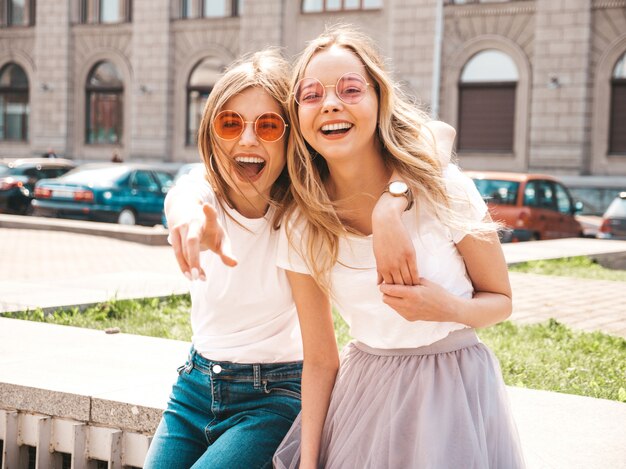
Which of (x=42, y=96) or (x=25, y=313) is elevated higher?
(x=42, y=96)

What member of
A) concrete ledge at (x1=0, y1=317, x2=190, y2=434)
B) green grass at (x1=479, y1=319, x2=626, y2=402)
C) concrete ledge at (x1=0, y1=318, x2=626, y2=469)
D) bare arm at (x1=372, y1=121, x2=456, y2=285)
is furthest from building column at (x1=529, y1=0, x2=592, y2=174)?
bare arm at (x1=372, y1=121, x2=456, y2=285)

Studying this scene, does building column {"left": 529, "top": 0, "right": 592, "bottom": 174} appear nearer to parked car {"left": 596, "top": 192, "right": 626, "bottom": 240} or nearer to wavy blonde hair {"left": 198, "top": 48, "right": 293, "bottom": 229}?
parked car {"left": 596, "top": 192, "right": 626, "bottom": 240}

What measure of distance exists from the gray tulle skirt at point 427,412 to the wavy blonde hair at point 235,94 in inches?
25.4

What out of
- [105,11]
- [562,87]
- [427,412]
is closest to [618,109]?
[562,87]

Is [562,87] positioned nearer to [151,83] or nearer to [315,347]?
[151,83]

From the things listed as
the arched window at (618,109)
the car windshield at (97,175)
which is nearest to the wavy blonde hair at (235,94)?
the car windshield at (97,175)

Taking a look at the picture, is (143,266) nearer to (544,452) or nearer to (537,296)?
(537,296)

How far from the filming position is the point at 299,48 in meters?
30.6

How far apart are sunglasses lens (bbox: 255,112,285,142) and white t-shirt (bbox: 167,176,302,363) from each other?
27cm

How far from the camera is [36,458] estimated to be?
3.99m

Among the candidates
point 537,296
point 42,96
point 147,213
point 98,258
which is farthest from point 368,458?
point 42,96

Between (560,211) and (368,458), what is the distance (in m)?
14.7

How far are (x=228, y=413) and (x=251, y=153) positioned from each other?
89 cm

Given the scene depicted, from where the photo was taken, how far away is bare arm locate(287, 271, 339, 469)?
2.84 m
